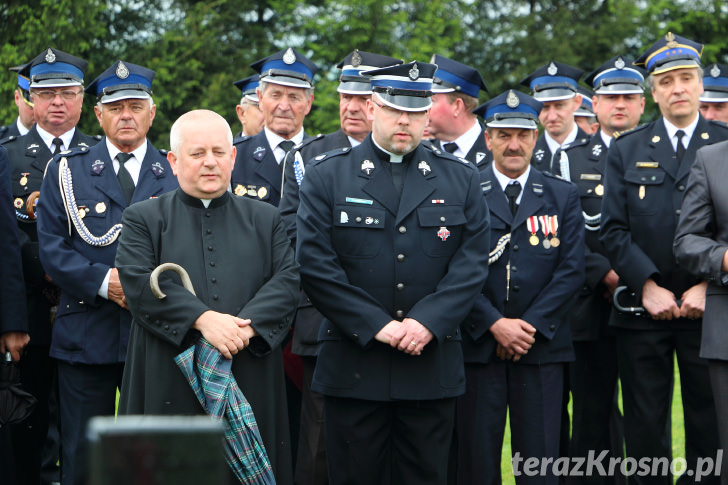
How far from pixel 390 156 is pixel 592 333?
2.19 m

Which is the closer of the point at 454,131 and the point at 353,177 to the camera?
the point at 353,177

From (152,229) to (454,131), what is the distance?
2756mm

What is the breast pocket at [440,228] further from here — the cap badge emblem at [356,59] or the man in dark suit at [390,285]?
the cap badge emblem at [356,59]

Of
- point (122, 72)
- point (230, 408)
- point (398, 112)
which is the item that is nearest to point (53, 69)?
point (122, 72)

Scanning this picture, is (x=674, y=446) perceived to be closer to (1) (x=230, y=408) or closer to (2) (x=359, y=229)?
(2) (x=359, y=229)

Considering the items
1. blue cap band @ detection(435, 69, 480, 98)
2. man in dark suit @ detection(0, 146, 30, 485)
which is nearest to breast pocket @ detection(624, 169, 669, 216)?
blue cap band @ detection(435, 69, 480, 98)

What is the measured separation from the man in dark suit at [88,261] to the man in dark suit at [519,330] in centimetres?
181

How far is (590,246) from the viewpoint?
267 inches

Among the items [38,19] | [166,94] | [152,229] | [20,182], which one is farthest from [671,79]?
[38,19]

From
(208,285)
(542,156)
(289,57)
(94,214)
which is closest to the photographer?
(208,285)

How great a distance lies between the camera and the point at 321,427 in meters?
5.91

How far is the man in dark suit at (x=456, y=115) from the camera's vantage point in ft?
22.4

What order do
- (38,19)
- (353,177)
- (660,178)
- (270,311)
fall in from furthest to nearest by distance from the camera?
(38,19), (660,178), (353,177), (270,311)

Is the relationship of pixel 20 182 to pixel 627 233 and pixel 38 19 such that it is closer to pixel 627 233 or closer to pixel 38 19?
pixel 627 233
